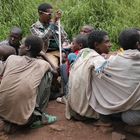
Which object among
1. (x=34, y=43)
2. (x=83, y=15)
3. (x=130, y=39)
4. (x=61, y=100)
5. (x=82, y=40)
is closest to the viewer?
(x=130, y=39)

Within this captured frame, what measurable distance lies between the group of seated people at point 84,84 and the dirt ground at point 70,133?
9 cm

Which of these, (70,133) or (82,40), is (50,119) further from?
(82,40)

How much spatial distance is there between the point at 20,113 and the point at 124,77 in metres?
1.19

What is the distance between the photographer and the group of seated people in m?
3.92

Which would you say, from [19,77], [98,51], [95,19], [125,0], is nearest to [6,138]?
[19,77]

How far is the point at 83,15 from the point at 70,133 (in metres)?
4.60

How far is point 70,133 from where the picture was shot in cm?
425

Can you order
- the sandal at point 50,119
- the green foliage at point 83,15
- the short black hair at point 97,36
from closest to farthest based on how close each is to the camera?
the short black hair at point 97,36 < the sandal at point 50,119 < the green foliage at point 83,15

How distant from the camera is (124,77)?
3.93 metres

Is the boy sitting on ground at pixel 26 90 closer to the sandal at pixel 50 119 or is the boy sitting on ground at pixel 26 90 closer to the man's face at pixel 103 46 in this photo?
the sandal at pixel 50 119

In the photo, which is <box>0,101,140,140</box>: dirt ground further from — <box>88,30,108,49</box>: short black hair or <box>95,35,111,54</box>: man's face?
<box>88,30,108,49</box>: short black hair

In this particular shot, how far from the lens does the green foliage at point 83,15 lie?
822 cm

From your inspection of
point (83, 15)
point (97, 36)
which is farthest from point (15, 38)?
point (83, 15)

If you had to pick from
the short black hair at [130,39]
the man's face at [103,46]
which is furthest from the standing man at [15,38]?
the short black hair at [130,39]
